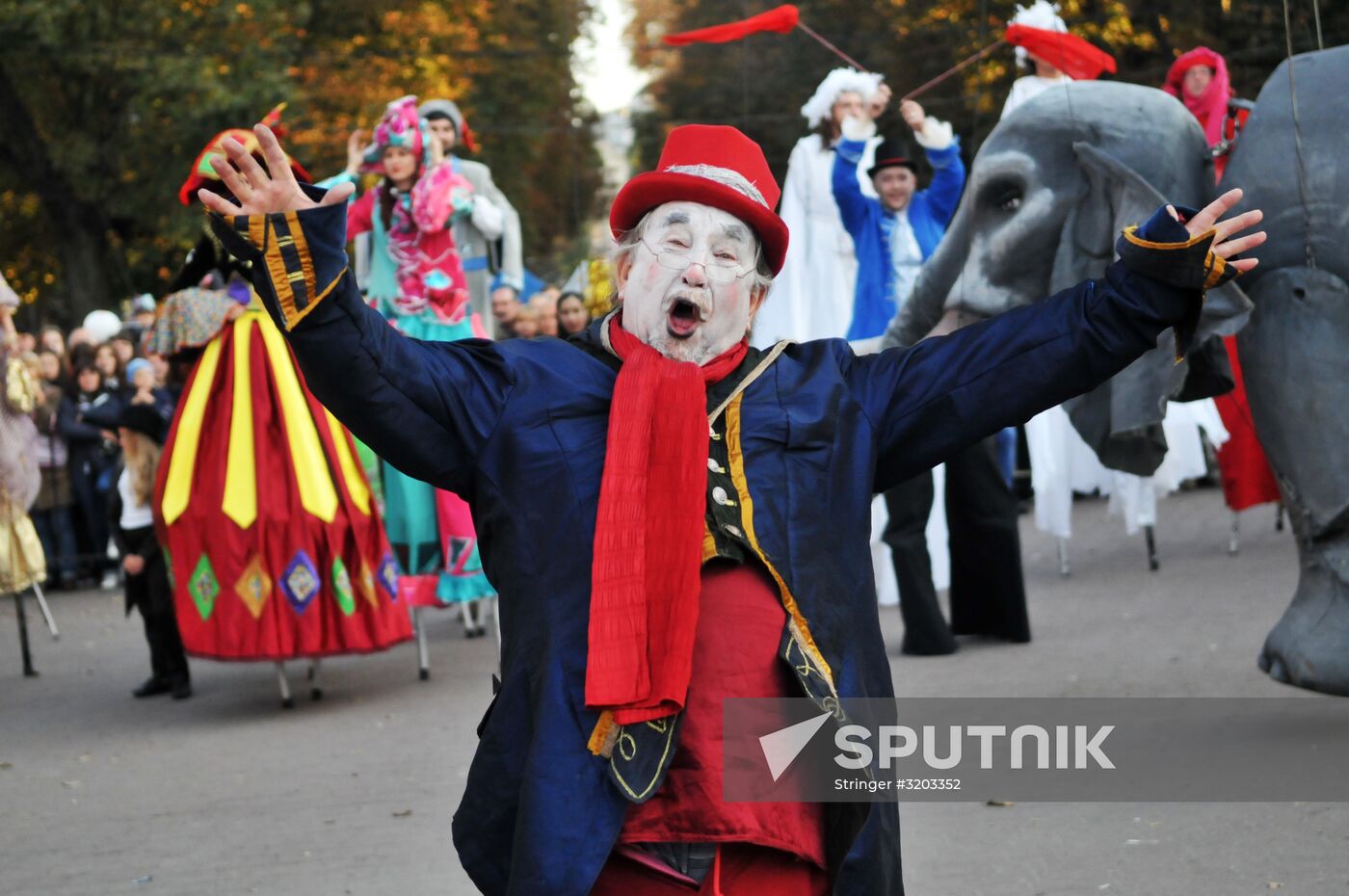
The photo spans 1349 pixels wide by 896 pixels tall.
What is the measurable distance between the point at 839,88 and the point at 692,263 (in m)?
6.38

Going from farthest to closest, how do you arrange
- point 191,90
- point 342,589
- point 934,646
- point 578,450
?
point 191,90 → point 934,646 → point 342,589 → point 578,450

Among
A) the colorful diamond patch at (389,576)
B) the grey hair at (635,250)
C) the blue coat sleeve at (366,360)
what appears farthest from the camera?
the colorful diamond patch at (389,576)

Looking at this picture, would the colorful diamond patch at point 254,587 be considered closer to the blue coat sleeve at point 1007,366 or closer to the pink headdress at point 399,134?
the pink headdress at point 399,134

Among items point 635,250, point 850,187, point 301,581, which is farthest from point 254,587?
point 635,250

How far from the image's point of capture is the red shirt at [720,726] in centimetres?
314

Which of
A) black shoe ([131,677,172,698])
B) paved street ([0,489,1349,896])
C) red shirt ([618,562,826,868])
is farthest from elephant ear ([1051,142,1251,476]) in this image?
black shoe ([131,677,172,698])

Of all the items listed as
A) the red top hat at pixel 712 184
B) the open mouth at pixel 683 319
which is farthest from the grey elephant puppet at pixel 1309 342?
the open mouth at pixel 683 319

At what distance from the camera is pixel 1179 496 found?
54.4 feet

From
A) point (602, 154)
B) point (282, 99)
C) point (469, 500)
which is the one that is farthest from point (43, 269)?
point (469, 500)

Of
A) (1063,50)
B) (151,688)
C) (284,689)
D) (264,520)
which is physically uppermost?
(1063,50)

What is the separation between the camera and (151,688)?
9.65 metres

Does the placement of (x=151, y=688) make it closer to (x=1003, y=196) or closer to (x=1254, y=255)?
(x=1003, y=196)

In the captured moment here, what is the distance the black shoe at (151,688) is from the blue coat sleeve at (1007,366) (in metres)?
6.87

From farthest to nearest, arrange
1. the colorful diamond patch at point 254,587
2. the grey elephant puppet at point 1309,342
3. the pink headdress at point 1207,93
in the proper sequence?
the colorful diamond patch at point 254,587 → the pink headdress at point 1207,93 → the grey elephant puppet at point 1309,342
